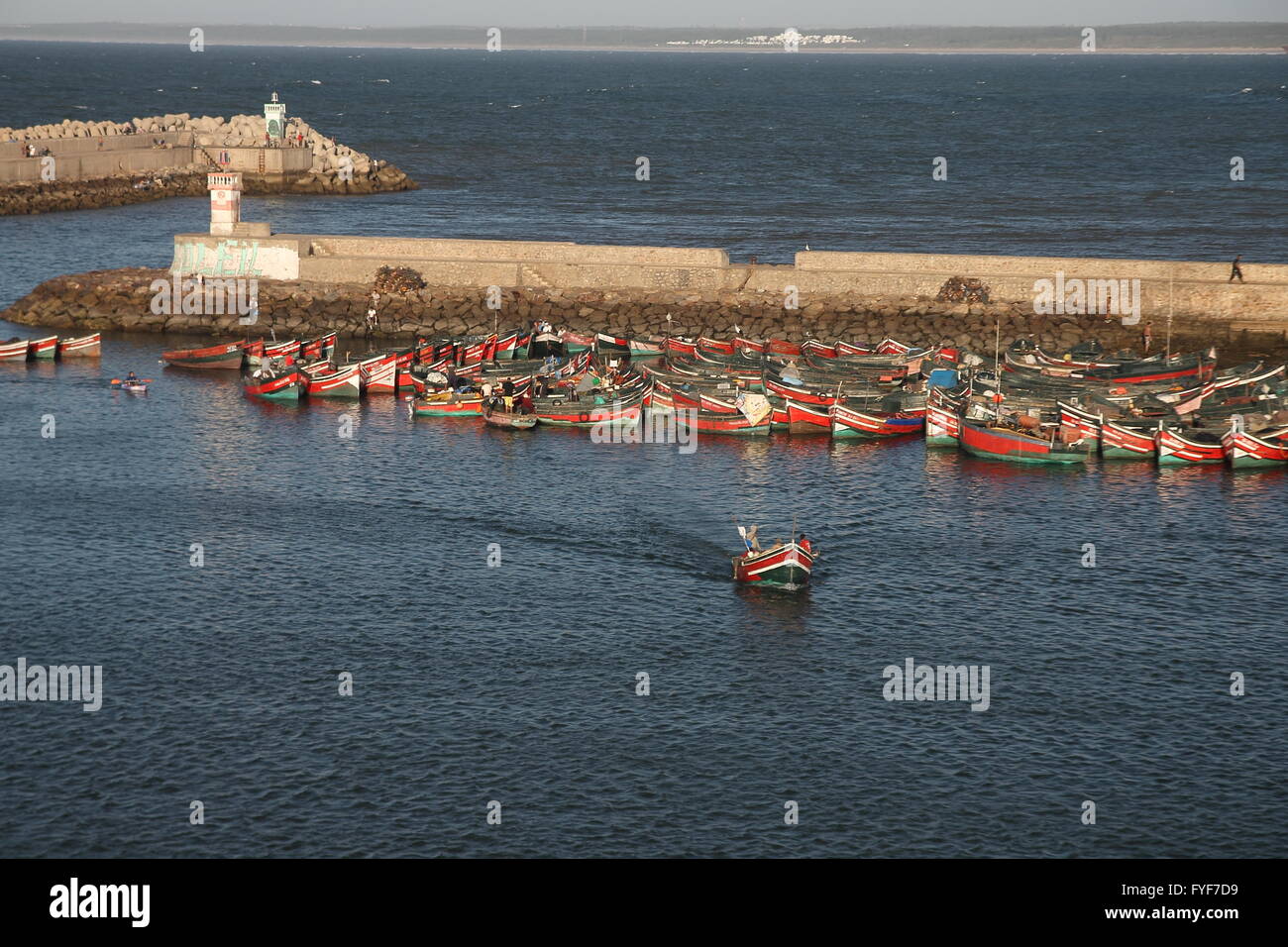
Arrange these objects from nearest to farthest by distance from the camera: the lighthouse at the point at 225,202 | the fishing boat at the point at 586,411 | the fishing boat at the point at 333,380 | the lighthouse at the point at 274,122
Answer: the fishing boat at the point at 586,411
the fishing boat at the point at 333,380
the lighthouse at the point at 225,202
the lighthouse at the point at 274,122

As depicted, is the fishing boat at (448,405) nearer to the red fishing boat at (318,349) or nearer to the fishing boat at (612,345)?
the red fishing boat at (318,349)

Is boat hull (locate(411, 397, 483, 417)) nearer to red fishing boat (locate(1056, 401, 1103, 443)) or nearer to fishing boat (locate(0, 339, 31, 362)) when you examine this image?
fishing boat (locate(0, 339, 31, 362))

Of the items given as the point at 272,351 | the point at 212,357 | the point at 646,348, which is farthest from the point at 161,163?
the point at 646,348

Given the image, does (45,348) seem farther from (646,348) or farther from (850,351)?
(850,351)

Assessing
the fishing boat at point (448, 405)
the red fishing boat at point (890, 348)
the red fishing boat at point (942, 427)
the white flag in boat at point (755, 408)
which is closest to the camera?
the red fishing boat at point (942, 427)

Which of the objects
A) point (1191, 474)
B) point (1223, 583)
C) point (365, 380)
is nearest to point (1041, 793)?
point (1223, 583)

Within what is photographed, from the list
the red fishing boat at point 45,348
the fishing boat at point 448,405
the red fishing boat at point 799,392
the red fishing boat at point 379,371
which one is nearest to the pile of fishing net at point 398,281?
the red fishing boat at point 379,371

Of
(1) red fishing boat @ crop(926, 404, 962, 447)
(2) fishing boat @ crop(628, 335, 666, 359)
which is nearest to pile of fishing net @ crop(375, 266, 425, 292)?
(2) fishing boat @ crop(628, 335, 666, 359)
